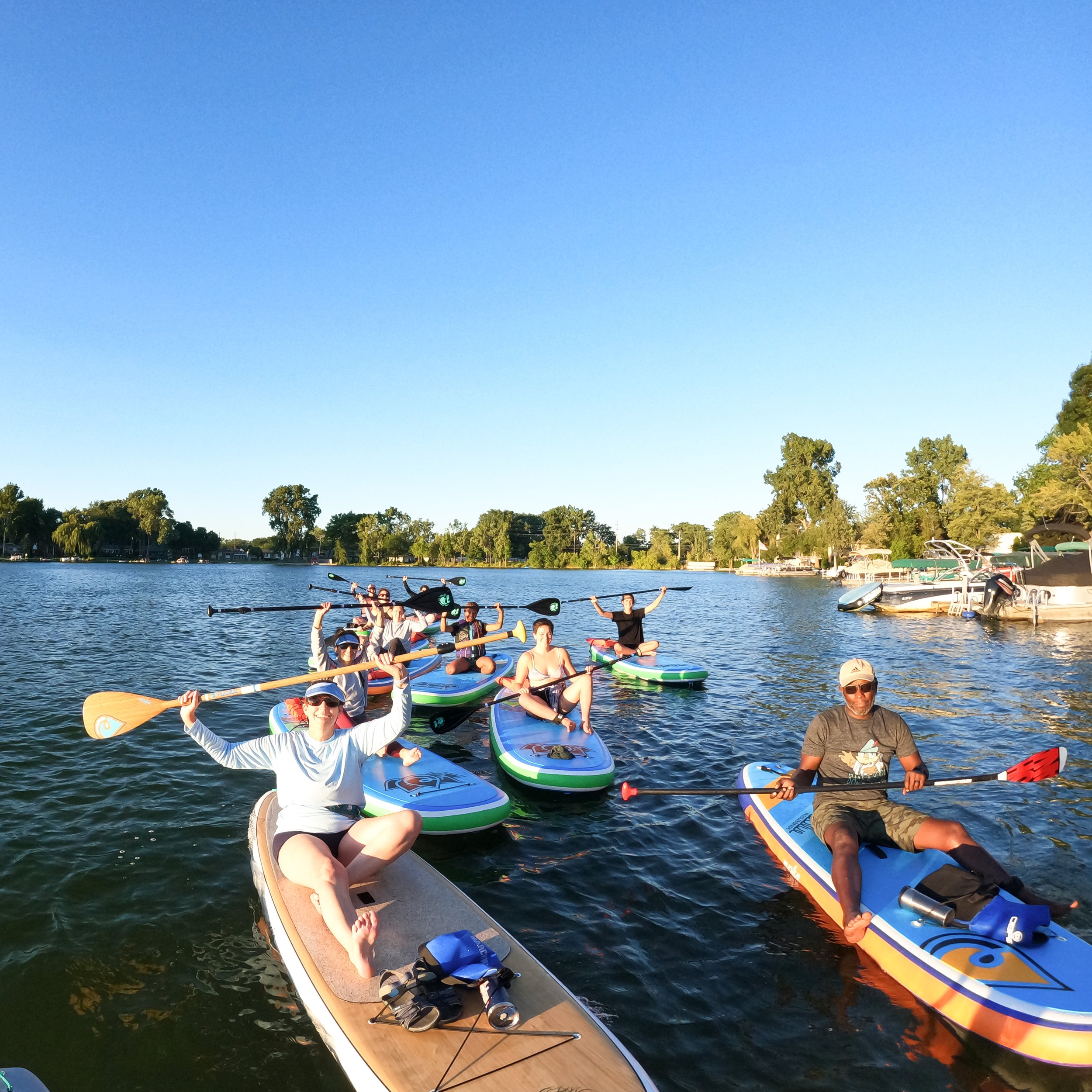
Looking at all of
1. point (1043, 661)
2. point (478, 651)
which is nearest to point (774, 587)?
point (1043, 661)

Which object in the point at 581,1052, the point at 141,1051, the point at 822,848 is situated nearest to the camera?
the point at 581,1052

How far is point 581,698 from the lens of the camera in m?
10.2

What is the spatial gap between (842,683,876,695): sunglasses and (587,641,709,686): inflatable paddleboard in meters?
9.63

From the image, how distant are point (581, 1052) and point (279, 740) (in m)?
3.05

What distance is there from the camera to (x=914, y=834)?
5.55 meters

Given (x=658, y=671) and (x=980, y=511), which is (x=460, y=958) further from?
(x=980, y=511)

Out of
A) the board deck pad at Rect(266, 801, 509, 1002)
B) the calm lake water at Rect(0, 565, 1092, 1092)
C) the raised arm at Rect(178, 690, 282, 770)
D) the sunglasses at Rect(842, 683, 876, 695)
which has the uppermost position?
the sunglasses at Rect(842, 683, 876, 695)

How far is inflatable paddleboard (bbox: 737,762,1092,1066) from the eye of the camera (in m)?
3.97

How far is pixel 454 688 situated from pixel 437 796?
6013 millimetres

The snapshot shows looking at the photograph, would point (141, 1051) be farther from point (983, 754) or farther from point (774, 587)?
point (774, 587)

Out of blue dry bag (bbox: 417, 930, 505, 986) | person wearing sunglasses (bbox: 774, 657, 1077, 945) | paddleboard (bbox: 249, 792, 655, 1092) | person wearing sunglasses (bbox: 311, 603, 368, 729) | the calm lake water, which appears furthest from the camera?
person wearing sunglasses (bbox: 311, 603, 368, 729)

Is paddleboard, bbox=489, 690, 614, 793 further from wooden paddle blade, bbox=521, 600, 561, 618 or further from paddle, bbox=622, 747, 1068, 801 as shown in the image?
paddle, bbox=622, 747, 1068, 801

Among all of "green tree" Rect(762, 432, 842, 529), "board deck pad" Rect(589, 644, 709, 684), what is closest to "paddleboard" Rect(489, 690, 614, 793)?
"board deck pad" Rect(589, 644, 709, 684)

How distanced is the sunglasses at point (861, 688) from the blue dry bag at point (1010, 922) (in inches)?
64.1
